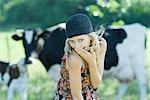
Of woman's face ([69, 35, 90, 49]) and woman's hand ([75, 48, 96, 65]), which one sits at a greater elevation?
woman's face ([69, 35, 90, 49])

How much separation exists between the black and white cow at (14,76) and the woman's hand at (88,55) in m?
3.99

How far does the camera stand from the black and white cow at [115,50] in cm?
752

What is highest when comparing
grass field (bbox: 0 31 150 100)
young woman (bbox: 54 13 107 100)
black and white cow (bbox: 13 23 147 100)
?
young woman (bbox: 54 13 107 100)

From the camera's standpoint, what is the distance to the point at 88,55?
11.7 feet

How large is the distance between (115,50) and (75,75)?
4067 mm

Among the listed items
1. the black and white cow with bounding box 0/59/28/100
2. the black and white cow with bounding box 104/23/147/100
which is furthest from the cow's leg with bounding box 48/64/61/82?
the black and white cow with bounding box 104/23/147/100

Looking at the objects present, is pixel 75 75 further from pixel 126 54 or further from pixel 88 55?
pixel 126 54

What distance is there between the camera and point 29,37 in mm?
7688

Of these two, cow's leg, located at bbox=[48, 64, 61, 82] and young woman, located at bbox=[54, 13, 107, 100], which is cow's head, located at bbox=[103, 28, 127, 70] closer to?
cow's leg, located at bbox=[48, 64, 61, 82]

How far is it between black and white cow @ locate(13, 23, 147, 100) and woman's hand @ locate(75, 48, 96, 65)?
388cm

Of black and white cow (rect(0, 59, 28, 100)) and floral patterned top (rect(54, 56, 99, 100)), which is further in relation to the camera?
black and white cow (rect(0, 59, 28, 100))

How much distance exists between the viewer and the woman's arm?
11.6 feet

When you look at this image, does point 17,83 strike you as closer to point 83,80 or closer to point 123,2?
point 123,2

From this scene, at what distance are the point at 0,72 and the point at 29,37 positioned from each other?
668 mm
